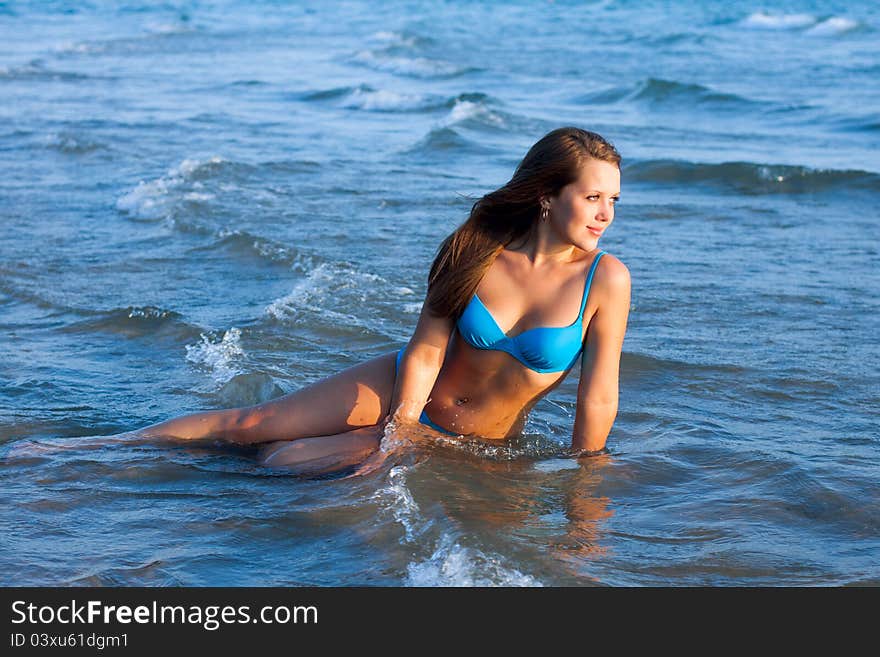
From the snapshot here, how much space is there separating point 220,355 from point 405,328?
120 cm

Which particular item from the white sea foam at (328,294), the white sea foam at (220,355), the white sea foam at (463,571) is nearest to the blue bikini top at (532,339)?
the white sea foam at (463,571)

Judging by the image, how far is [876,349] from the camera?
22.5ft

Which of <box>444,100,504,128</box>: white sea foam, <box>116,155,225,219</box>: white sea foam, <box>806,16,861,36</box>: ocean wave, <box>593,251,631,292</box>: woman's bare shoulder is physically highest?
Answer: <box>806,16,861,36</box>: ocean wave

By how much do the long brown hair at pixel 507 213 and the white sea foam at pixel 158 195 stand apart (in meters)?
6.02

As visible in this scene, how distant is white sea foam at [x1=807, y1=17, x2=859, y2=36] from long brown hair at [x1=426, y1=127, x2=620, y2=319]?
26.5 metres

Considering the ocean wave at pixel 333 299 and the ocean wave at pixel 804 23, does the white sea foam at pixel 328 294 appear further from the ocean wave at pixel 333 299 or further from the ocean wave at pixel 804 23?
the ocean wave at pixel 804 23

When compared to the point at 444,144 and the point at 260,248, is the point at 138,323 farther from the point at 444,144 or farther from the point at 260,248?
the point at 444,144

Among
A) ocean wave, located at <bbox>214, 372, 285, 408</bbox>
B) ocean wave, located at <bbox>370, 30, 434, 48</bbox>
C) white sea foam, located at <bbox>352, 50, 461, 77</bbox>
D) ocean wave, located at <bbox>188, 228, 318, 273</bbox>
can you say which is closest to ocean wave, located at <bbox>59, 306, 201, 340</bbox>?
ocean wave, located at <bbox>214, 372, 285, 408</bbox>

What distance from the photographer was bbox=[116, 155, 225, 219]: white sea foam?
10406mm

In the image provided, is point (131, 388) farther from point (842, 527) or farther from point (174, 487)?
point (842, 527)

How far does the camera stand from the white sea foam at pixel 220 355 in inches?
252

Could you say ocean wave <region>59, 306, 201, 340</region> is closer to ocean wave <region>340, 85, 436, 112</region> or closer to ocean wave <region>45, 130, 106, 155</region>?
ocean wave <region>45, 130, 106, 155</region>
